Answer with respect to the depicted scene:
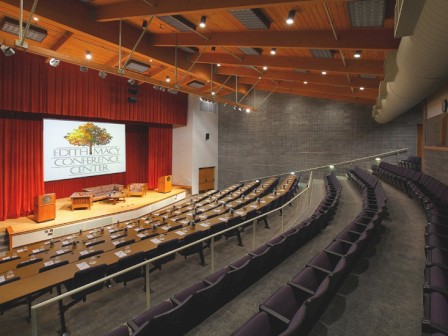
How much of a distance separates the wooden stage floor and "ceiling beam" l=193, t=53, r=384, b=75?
7444 millimetres

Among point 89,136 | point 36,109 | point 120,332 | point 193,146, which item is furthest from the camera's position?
point 193,146

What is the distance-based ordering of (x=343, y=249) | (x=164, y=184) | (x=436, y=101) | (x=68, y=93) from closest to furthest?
(x=343, y=249), (x=436, y=101), (x=68, y=93), (x=164, y=184)

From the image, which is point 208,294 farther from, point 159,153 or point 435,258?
point 159,153

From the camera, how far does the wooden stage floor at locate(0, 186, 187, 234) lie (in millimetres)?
9367

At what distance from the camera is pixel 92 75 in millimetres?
11781

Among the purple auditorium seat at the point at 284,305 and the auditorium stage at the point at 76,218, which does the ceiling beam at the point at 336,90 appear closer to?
the auditorium stage at the point at 76,218

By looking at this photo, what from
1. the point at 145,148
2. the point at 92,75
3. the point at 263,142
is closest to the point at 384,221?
the point at 263,142

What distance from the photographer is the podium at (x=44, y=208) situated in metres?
9.74

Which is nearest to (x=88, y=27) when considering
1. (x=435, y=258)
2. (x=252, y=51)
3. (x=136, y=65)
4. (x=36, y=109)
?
(x=136, y=65)

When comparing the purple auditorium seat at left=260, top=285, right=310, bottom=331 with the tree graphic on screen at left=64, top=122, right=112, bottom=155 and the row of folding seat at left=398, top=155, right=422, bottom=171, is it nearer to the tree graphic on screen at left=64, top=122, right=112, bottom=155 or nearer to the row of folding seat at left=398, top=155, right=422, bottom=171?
the row of folding seat at left=398, top=155, right=422, bottom=171

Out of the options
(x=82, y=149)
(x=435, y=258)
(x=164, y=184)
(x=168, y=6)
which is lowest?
(x=164, y=184)

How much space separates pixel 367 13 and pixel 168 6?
3.65 meters

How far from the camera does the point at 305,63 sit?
26.0ft

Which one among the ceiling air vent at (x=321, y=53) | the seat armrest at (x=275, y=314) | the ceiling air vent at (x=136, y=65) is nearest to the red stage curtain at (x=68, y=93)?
the ceiling air vent at (x=136, y=65)
